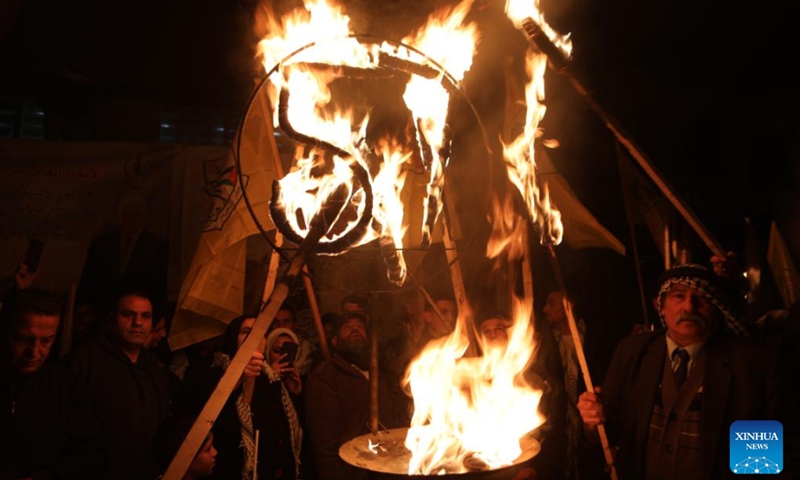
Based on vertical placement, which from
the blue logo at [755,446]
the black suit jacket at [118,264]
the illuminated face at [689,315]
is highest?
the black suit jacket at [118,264]

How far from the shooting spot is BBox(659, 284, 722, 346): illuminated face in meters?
4.15

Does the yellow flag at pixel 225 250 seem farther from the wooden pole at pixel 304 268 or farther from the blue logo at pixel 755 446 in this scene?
the blue logo at pixel 755 446

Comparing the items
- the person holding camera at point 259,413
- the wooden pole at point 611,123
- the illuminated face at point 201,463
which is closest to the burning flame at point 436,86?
the wooden pole at point 611,123

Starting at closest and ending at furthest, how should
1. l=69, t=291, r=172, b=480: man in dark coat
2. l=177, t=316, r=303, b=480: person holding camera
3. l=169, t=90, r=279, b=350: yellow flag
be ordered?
l=69, t=291, r=172, b=480: man in dark coat
l=177, t=316, r=303, b=480: person holding camera
l=169, t=90, r=279, b=350: yellow flag

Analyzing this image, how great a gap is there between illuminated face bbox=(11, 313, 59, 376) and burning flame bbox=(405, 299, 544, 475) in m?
2.33

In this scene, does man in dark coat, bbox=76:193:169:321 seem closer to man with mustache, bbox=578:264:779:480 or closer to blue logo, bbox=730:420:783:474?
man with mustache, bbox=578:264:779:480

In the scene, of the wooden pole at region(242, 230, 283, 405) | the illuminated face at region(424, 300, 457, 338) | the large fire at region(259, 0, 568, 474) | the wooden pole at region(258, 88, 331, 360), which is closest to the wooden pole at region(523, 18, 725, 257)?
the large fire at region(259, 0, 568, 474)

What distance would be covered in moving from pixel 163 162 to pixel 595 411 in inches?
237

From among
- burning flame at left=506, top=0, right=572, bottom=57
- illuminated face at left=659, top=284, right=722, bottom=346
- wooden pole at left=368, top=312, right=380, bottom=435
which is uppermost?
burning flame at left=506, top=0, right=572, bottom=57

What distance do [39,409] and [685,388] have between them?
12.8 ft

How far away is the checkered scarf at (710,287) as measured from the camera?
13.8 ft

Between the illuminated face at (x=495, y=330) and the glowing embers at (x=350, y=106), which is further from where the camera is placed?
the illuminated face at (x=495, y=330)

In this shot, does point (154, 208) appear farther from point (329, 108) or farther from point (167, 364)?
point (329, 108)

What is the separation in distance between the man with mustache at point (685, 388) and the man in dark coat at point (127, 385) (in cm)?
289
